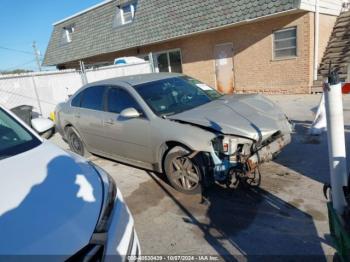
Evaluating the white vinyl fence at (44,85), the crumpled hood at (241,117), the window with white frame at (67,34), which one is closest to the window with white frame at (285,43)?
the white vinyl fence at (44,85)

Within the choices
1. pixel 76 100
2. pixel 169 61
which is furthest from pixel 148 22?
pixel 76 100

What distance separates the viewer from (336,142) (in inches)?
80.7

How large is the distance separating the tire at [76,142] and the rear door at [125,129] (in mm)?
1033

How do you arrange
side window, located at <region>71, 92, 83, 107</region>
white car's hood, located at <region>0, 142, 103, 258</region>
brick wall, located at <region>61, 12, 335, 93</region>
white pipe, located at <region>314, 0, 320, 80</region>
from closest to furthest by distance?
white car's hood, located at <region>0, 142, 103, 258</region> < side window, located at <region>71, 92, 83, 107</region> < white pipe, located at <region>314, 0, 320, 80</region> < brick wall, located at <region>61, 12, 335, 93</region>

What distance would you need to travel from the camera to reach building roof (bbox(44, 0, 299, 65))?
10930 mm

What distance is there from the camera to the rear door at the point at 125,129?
4468 mm

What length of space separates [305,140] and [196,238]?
3676 millimetres

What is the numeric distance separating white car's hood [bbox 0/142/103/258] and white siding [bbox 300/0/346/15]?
9.64m

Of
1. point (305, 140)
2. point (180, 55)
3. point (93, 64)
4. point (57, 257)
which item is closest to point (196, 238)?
point (57, 257)

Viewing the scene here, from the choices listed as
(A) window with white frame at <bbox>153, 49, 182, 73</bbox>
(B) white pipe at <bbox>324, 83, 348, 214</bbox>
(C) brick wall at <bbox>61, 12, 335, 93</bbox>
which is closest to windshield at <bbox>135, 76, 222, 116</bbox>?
(B) white pipe at <bbox>324, 83, 348, 214</bbox>

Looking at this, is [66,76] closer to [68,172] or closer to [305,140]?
[305,140]

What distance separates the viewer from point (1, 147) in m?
2.75

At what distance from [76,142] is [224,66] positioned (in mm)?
8567

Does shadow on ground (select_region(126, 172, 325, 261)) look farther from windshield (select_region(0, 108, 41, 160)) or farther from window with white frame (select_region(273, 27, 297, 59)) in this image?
window with white frame (select_region(273, 27, 297, 59))
